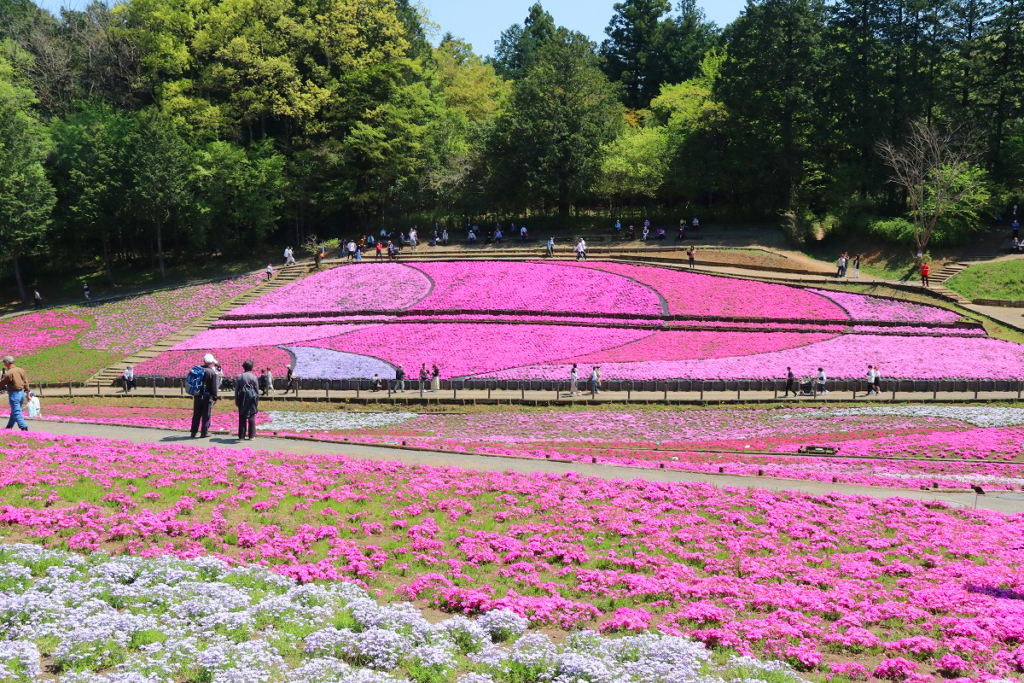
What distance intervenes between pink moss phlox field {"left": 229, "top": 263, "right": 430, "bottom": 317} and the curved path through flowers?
3020 cm

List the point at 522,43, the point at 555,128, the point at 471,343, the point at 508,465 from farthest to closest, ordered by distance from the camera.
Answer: the point at 522,43 < the point at 555,128 < the point at 471,343 < the point at 508,465

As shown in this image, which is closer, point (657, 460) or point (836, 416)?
point (657, 460)

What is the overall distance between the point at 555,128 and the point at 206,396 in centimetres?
5370

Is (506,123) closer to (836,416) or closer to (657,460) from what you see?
(836,416)

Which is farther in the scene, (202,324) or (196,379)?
(202,324)

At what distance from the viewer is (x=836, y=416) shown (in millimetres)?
33656

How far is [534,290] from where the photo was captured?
54.4m

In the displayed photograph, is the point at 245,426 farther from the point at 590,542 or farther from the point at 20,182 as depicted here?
the point at 20,182

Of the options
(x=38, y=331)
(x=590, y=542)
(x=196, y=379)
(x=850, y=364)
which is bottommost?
(x=850, y=364)

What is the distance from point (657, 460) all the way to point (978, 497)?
7.56 m

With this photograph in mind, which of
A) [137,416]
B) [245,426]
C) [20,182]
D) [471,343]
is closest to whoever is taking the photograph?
[245,426]

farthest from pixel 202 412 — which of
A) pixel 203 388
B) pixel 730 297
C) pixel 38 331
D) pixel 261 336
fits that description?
pixel 38 331

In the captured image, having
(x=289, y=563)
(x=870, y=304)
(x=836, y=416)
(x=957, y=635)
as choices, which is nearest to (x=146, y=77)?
(x=870, y=304)

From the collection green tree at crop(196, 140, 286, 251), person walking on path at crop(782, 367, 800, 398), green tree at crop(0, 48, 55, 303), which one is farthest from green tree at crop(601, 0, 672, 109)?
person walking on path at crop(782, 367, 800, 398)
